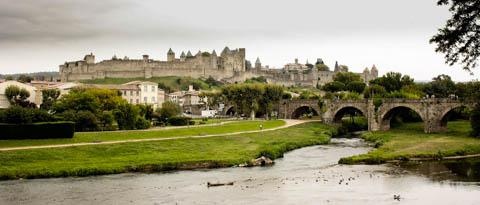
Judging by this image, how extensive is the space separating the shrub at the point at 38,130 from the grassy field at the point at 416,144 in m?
23.5

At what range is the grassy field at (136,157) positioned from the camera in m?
39.6

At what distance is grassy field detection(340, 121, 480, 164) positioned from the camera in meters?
48.4

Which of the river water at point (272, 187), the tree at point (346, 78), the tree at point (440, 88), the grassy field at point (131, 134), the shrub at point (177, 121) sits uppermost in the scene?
the tree at point (346, 78)

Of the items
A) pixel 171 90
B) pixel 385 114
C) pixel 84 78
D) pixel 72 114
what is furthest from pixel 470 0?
pixel 84 78

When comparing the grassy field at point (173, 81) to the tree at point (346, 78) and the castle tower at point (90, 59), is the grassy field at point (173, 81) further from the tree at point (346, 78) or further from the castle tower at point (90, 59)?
the tree at point (346, 78)

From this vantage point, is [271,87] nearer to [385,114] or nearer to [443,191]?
[385,114]

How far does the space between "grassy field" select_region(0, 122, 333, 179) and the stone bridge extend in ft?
79.4

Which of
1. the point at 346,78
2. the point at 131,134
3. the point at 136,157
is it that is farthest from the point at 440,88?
the point at 136,157

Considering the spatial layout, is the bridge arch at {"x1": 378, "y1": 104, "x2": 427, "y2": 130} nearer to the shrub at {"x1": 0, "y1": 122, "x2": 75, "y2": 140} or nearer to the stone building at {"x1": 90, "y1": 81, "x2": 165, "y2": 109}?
the stone building at {"x1": 90, "y1": 81, "x2": 165, "y2": 109}

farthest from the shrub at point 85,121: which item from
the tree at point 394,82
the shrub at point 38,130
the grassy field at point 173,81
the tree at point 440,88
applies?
the grassy field at point 173,81

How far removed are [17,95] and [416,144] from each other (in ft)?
191

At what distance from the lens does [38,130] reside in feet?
159

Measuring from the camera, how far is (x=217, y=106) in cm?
11412

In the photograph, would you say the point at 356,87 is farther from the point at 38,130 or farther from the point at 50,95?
the point at 38,130
